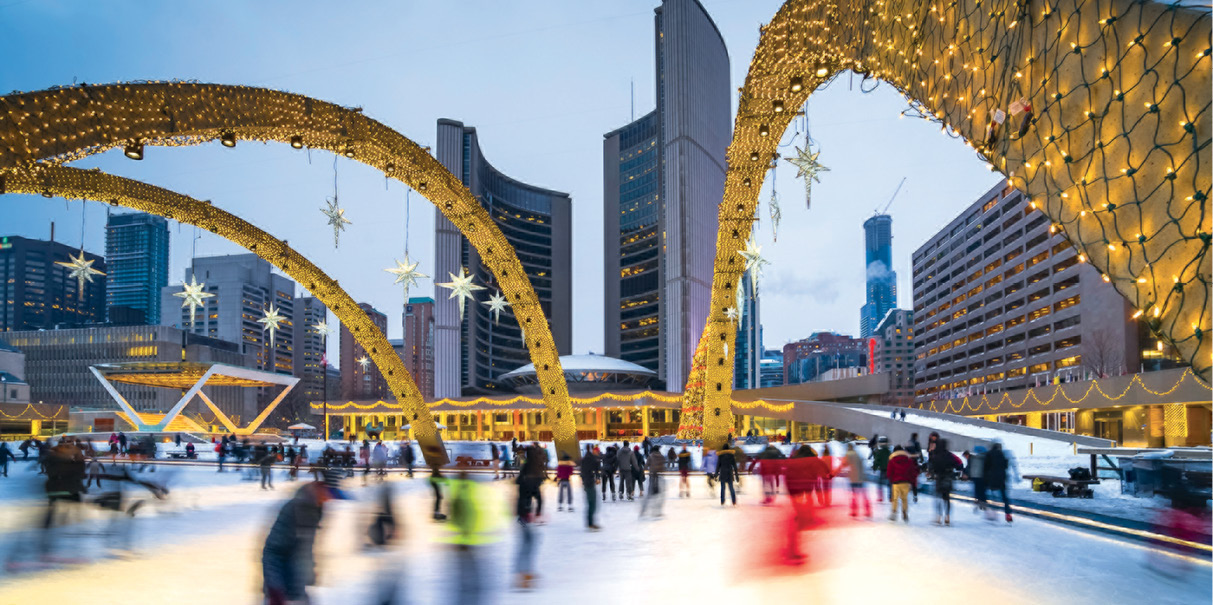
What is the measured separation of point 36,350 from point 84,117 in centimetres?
13823

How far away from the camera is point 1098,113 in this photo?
19.3 ft

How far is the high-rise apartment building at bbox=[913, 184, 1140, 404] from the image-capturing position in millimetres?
66625

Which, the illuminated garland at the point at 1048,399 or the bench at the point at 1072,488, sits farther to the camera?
the illuminated garland at the point at 1048,399

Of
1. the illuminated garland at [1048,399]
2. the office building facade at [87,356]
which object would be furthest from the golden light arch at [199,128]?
the office building facade at [87,356]

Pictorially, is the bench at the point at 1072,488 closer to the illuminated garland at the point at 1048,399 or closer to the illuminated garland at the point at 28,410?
the illuminated garland at the point at 1048,399

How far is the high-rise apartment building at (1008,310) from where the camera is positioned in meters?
66.6

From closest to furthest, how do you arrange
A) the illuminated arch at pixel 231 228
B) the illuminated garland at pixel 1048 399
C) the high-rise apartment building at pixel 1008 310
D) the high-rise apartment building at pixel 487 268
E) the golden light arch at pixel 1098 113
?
1. the golden light arch at pixel 1098 113
2. the illuminated arch at pixel 231 228
3. the illuminated garland at pixel 1048 399
4. the high-rise apartment building at pixel 1008 310
5. the high-rise apartment building at pixel 487 268

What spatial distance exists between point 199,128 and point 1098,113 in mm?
13067

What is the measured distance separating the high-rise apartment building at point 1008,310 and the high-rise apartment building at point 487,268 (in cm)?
6192

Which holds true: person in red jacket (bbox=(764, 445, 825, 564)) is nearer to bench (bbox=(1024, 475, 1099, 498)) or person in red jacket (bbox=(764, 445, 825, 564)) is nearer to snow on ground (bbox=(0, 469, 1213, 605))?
snow on ground (bbox=(0, 469, 1213, 605))

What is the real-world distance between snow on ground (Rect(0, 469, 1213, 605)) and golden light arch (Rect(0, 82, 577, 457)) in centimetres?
568

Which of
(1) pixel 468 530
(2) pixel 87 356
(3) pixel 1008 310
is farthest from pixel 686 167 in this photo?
(2) pixel 87 356

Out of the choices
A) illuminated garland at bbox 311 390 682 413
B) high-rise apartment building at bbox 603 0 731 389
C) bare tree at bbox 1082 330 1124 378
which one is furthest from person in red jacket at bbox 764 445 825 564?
high-rise apartment building at bbox 603 0 731 389

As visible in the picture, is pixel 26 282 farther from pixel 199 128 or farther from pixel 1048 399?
pixel 199 128
